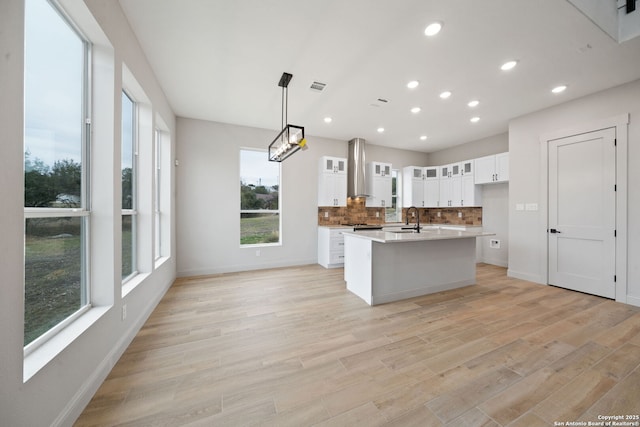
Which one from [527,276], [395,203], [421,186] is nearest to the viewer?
[527,276]

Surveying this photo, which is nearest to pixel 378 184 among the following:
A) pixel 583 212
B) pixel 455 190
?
pixel 455 190

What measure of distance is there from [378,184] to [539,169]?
2.96 metres

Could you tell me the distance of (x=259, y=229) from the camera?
5.09m

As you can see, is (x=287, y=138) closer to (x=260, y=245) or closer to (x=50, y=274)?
(x=50, y=274)

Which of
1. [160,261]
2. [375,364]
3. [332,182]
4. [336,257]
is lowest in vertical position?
[375,364]

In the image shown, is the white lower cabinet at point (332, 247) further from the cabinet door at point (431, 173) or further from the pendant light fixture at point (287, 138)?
the cabinet door at point (431, 173)

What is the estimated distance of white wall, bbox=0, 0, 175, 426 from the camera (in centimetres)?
97

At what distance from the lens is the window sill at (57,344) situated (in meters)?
1.12

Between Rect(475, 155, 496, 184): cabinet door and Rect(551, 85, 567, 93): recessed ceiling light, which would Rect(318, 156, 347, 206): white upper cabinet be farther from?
Rect(551, 85, 567, 93): recessed ceiling light

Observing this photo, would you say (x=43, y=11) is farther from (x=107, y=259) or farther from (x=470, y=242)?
(x=470, y=242)

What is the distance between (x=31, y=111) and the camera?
1.29 meters

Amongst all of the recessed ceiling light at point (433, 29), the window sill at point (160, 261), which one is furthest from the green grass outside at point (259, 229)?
the recessed ceiling light at point (433, 29)

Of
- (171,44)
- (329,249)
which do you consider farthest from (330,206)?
(171,44)

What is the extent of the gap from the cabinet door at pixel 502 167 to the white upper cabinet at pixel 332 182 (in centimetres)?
329
